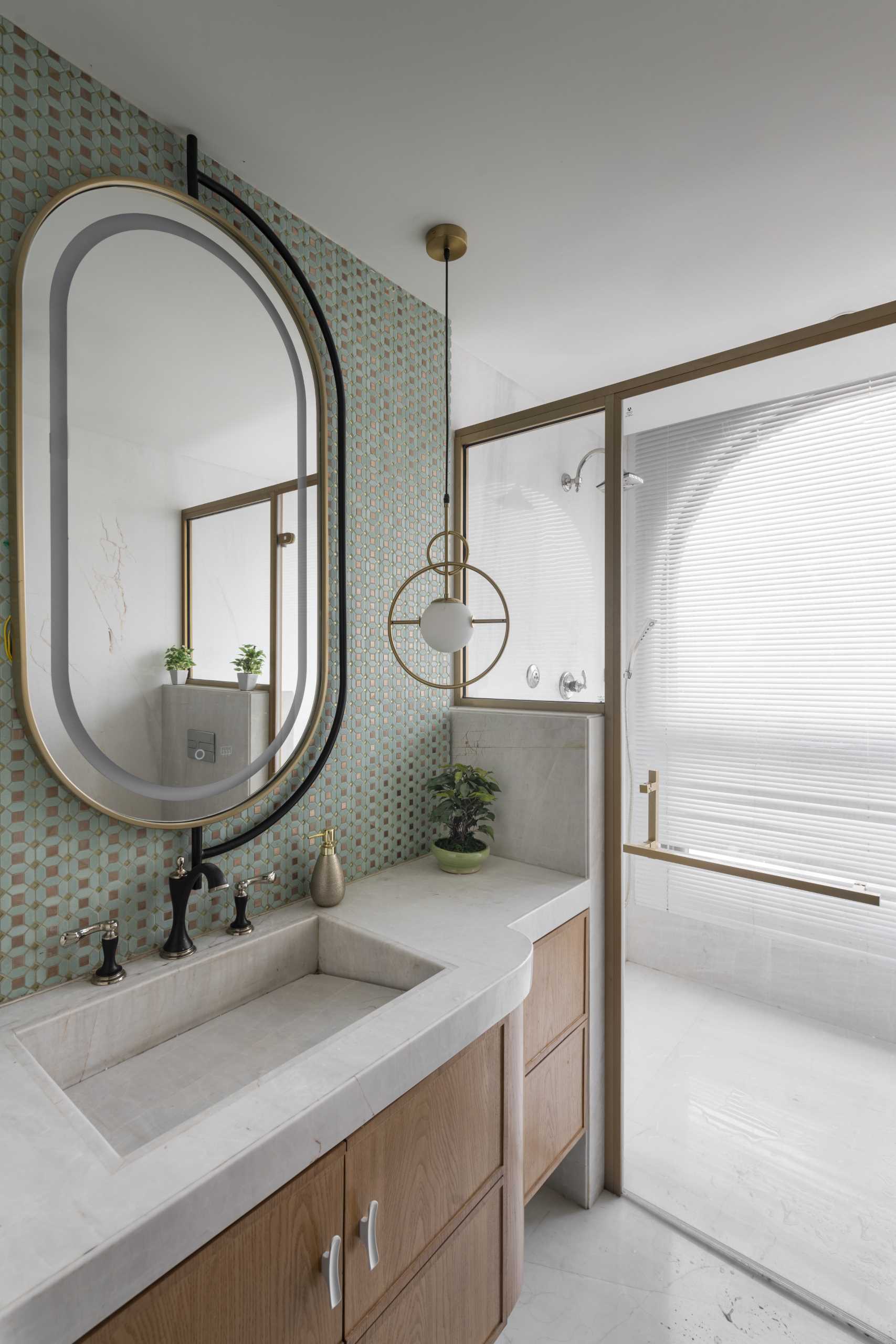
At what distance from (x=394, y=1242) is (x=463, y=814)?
3.35ft

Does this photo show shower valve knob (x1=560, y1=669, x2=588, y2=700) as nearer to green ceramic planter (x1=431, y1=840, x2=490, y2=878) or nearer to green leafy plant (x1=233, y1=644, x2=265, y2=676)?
green ceramic planter (x1=431, y1=840, x2=490, y2=878)

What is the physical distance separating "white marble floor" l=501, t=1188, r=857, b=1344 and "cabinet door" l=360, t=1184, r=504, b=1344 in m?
0.35

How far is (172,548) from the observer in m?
1.33

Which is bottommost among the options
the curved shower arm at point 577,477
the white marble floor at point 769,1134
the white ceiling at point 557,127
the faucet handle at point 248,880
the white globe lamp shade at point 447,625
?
the white marble floor at point 769,1134

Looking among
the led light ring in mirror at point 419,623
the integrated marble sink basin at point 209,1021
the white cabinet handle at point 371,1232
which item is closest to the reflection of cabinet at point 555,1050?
the integrated marble sink basin at point 209,1021

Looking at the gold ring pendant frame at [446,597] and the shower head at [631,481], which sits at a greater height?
the shower head at [631,481]

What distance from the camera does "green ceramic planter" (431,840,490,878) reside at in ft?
5.94

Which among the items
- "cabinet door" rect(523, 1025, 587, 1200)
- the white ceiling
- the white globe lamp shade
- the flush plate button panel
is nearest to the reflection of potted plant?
the flush plate button panel

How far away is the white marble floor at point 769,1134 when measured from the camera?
1625mm

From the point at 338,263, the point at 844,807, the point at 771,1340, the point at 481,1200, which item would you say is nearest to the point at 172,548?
the point at 338,263

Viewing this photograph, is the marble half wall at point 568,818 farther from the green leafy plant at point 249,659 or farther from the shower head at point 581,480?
the green leafy plant at point 249,659

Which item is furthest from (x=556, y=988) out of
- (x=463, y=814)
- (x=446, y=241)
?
(x=446, y=241)

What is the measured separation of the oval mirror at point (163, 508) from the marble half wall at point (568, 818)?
659 mm

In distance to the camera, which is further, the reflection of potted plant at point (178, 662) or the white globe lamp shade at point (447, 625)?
the white globe lamp shade at point (447, 625)
